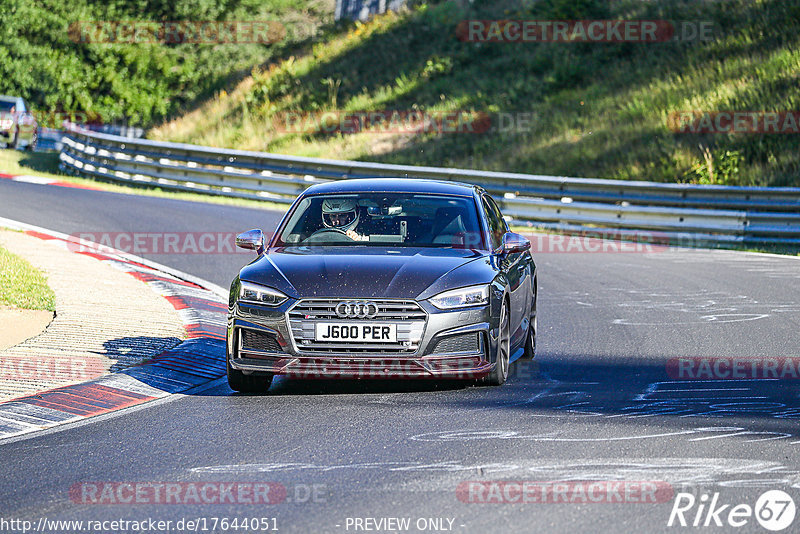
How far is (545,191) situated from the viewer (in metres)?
22.2

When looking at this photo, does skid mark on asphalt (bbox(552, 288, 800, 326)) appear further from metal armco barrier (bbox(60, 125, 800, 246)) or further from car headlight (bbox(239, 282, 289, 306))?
metal armco barrier (bbox(60, 125, 800, 246))

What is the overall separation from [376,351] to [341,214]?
183cm

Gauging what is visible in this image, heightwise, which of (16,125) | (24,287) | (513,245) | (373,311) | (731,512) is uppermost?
(16,125)

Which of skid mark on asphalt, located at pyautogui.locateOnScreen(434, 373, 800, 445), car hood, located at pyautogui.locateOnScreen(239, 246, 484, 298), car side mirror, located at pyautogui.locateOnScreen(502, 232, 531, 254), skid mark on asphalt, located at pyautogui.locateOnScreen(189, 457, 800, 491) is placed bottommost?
skid mark on asphalt, located at pyautogui.locateOnScreen(434, 373, 800, 445)

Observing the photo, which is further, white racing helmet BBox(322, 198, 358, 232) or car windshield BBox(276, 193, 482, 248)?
white racing helmet BBox(322, 198, 358, 232)

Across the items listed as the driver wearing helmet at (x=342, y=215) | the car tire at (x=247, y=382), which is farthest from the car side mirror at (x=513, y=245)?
the car tire at (x=247, y=382)

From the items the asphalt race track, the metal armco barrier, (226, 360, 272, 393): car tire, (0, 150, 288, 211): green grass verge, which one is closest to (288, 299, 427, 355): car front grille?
the asphalt race track

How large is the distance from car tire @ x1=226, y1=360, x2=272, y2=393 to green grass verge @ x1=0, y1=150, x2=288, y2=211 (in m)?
15.7

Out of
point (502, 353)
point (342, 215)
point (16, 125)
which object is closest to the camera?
point (502, 353)

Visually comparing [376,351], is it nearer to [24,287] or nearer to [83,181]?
[24,287]

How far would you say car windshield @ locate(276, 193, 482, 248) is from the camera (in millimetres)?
9359

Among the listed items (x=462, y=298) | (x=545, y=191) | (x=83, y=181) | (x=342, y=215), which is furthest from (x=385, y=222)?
(x=83, y=181)

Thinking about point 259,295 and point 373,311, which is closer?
point 373,311

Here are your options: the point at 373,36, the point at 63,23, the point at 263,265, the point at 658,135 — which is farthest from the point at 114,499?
the point at 63,23
